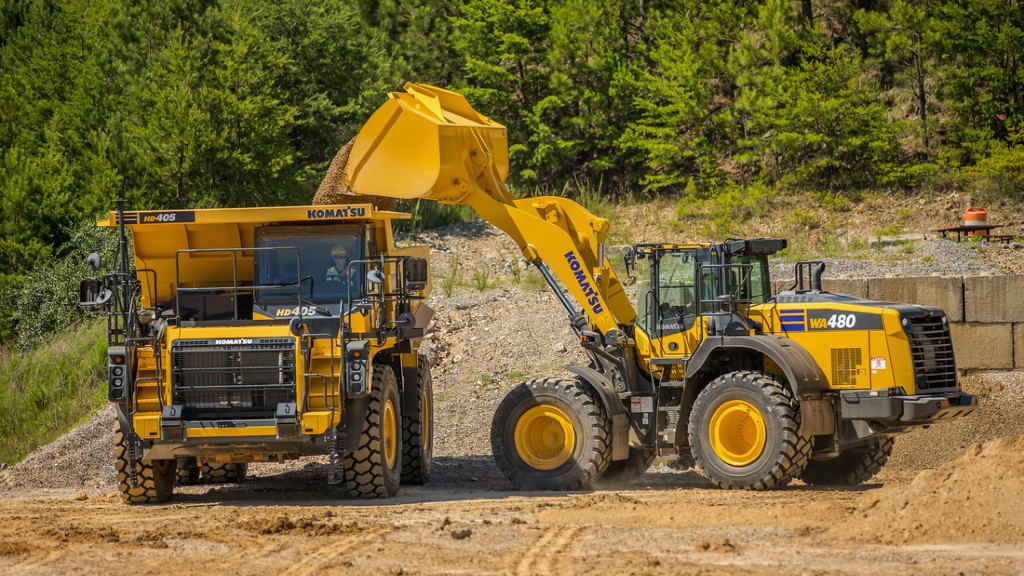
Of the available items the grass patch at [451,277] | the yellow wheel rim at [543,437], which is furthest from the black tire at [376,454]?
the grass patch at [451,277]

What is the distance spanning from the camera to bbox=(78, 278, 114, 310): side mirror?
12945 millimetres

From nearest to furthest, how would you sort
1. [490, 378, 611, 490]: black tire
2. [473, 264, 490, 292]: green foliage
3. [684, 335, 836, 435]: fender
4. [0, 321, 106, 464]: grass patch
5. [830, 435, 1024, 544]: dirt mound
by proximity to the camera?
[830, 435, 1024, 544]: dirt mound < [684, 335, 836, 435]: fender < [490, 378, 611, 490]: black tire < [0, 321, 106, 464]: grass patch < [473, 264, 490, 292]: green foliage

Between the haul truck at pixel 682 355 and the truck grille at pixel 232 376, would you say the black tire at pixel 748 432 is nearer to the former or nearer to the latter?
the haul truck at pixel 682 355

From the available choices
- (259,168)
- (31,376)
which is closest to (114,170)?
(259,168)

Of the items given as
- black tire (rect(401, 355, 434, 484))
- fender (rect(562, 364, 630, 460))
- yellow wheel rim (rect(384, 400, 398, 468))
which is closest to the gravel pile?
fender (rect(562, 364, 630, 460))

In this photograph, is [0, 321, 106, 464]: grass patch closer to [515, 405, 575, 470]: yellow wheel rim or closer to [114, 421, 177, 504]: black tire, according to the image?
[114, 421, 177, 504]: black tire

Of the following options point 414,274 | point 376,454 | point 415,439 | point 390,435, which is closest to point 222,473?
point 415,439

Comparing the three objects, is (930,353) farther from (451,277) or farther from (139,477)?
(451,277)

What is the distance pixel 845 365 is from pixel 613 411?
102 inches

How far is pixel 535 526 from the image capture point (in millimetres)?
11367

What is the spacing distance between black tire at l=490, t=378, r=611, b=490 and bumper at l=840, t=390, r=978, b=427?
270cm

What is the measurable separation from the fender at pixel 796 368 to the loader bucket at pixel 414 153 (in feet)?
11.1

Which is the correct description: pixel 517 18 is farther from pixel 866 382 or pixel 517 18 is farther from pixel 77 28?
pixel 866 382

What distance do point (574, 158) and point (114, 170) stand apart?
41.8 ft
